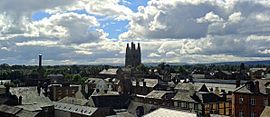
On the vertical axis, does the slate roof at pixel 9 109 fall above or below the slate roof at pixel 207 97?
below

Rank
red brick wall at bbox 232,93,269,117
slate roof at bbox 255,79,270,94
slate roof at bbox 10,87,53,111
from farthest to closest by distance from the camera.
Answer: slate roof at bbox 10,87,53,111
slate roof at bbox 255,79,270,94
red brick wall at bbox 232,93,269,117

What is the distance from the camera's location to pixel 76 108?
6819cm

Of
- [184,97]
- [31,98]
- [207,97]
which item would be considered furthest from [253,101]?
[31,98]

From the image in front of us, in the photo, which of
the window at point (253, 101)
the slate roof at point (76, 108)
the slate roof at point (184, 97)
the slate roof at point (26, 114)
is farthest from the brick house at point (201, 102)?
the slate roof at point (26, 114)

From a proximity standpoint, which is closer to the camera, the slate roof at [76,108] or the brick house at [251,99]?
the brick house at [251,99]

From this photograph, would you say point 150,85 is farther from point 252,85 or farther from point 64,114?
point 252,85

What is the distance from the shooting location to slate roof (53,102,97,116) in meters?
64.2

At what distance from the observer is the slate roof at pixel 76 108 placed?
64231 mm

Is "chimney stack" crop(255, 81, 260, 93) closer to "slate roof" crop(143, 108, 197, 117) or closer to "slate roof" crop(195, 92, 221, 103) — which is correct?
"slate roof" crop(195, 92, 221, 103)

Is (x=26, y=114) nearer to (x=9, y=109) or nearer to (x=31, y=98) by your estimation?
(x=9, y=109)

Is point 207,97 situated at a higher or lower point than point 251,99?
lower

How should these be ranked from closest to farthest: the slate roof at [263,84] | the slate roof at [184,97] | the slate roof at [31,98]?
1. the slate roof at [263,84]
2. the slate roof at [184,97]
3. the slate roof at [31,98]

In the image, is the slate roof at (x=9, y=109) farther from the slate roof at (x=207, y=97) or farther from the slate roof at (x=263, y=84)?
the slate roof at (x=263, y=84)

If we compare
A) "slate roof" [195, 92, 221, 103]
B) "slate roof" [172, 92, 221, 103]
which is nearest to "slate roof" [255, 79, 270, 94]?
"slate roof" [195, 92, 221, 103]
